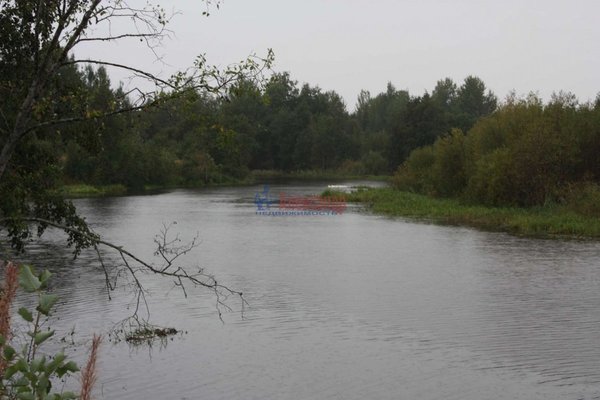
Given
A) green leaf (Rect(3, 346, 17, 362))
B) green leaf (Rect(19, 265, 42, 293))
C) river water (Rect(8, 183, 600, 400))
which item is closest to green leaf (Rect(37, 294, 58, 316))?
green leaf (Rect(19, 265, 42, 293))

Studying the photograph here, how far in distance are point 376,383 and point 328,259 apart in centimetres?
1366

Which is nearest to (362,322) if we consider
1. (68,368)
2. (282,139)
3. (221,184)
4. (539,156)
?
(68,368)

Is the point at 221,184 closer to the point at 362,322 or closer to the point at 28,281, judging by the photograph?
the point at 362,322

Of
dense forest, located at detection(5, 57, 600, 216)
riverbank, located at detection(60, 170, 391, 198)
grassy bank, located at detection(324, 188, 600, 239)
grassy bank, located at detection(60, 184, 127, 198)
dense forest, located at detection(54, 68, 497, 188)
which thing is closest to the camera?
dense forest, located at detection(5, 57, 600, 216)

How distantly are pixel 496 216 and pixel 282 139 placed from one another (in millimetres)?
84089

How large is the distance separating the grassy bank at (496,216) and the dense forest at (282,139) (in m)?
11.3

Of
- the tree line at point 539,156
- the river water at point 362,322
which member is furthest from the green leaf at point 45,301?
the tree line at point 539,156

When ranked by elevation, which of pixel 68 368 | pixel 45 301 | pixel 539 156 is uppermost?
pixel 539 156

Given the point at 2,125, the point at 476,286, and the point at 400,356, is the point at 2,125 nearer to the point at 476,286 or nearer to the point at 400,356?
the point at 400,356

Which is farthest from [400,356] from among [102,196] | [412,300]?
[102,196]

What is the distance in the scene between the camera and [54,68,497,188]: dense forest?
69312 mm

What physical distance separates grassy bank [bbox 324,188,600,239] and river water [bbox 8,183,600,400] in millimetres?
2934

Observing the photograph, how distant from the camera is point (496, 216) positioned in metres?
37.0

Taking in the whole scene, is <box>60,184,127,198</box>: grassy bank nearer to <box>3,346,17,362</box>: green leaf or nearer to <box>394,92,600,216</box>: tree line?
<box>394,92,600,216</box>: tree line
